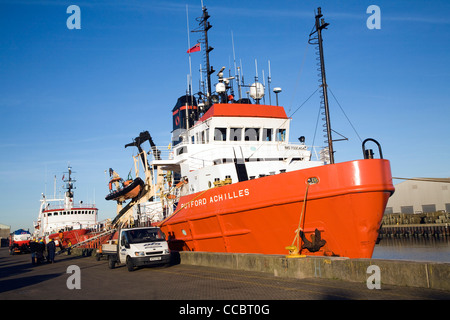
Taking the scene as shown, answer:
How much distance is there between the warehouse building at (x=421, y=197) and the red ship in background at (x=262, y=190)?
1356 inches

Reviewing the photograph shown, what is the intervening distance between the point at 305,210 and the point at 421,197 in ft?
141

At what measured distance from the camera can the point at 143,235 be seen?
15.1 metres

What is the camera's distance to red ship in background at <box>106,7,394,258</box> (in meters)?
10.8

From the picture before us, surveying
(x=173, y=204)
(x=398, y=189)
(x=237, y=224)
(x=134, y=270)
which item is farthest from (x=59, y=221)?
(x=398, y=189)

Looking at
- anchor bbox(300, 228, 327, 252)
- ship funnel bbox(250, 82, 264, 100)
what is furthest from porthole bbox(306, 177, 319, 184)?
ship funnel bbox(250, 82, 264, 100)

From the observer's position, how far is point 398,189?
168 feet

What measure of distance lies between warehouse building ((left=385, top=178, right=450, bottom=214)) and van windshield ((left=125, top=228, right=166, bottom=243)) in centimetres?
4003

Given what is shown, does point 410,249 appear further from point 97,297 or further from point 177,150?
point 97,297

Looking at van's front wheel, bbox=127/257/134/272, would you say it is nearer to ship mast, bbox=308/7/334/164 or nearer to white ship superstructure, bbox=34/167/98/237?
ship mast, bbox=308/7/334/164

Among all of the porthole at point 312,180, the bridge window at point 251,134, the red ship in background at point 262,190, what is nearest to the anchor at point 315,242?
the red ship in background at point 262,190

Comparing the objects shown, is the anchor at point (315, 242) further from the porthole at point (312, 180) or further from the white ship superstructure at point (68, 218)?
the white ship superstructure at point (68, 218)

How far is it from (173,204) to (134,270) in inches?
199

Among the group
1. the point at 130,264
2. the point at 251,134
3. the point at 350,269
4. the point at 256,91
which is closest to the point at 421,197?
the point at 256,91

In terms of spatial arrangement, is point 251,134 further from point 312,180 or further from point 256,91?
point 312,180
